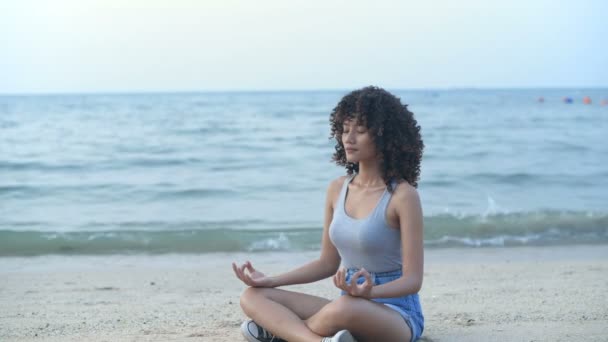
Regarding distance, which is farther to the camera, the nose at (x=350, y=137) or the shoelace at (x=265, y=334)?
the shoelace at (x=265, y=334)

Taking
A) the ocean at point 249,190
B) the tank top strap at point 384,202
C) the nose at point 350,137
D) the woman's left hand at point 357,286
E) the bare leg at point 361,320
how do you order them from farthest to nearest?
1. the ocean at point 249,190
2. the nose at point 350,137
3. the tank top strap at point 384,202
4. the bare leg at point 361,320
5. the woman's left hand at point 357,286

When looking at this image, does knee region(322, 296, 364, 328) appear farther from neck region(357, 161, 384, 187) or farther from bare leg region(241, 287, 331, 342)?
neck region(357, 161, 384, 187)

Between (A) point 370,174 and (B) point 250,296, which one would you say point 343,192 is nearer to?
(A) point 370,174

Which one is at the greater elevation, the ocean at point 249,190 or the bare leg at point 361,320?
the bare leg at point 361,320

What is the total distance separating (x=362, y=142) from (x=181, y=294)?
3139 millimetres

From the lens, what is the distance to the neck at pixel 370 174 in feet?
13.0

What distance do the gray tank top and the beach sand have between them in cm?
89

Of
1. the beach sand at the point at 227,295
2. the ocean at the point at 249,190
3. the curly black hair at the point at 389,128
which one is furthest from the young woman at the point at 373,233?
the ocean at the point at 249,190

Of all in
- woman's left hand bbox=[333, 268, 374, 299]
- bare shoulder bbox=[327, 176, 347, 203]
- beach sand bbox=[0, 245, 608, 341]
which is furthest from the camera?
beach sand bbox=[0, 245, 608, 341]

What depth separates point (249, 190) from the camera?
14.3m

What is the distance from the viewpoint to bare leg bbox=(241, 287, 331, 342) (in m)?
3.94

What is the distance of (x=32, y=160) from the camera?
19.4 metres

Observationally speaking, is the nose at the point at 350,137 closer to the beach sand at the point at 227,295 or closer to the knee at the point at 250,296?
the knee at the point at 250,296

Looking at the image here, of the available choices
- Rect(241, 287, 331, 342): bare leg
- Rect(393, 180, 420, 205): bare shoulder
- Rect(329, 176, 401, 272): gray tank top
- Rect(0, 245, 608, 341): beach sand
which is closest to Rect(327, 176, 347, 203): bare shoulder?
Rect(329, 176, 401, 272): gray tank top
